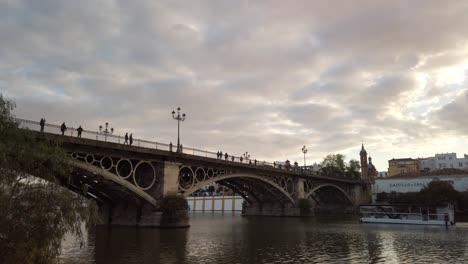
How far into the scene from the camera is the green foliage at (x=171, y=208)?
42.8m

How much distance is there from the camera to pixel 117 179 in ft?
127

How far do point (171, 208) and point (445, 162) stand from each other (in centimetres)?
14577

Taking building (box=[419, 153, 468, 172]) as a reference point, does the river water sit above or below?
below

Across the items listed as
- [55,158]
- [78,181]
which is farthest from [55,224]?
[78,181]

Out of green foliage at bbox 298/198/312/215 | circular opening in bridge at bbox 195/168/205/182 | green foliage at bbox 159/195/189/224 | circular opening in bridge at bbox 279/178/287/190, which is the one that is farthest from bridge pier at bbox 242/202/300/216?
green foliage at bbox 159/195/189/224

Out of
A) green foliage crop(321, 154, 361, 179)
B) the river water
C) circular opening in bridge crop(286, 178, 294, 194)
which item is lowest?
the river water

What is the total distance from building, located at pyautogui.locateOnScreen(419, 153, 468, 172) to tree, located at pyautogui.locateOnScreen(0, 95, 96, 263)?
157701mm

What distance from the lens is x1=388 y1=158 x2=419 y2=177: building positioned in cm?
16475

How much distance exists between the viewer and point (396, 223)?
53688 millimetres

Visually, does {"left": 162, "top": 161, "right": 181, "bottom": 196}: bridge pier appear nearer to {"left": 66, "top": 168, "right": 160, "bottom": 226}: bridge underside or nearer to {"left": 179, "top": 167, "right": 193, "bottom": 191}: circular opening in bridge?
{"left": 66, "top": 168, "right": 160, "bottom": 226}: bridge underside

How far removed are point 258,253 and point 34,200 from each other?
47.7 feet

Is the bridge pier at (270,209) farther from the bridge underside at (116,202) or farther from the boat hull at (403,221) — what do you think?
the bridge underside at (116,202)

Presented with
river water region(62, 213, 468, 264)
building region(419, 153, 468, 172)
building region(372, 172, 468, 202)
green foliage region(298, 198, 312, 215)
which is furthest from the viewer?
building region(419, 153, 468, 172)

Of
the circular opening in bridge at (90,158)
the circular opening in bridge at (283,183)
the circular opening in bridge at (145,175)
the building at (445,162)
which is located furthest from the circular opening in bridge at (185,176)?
the building at (445,162)
